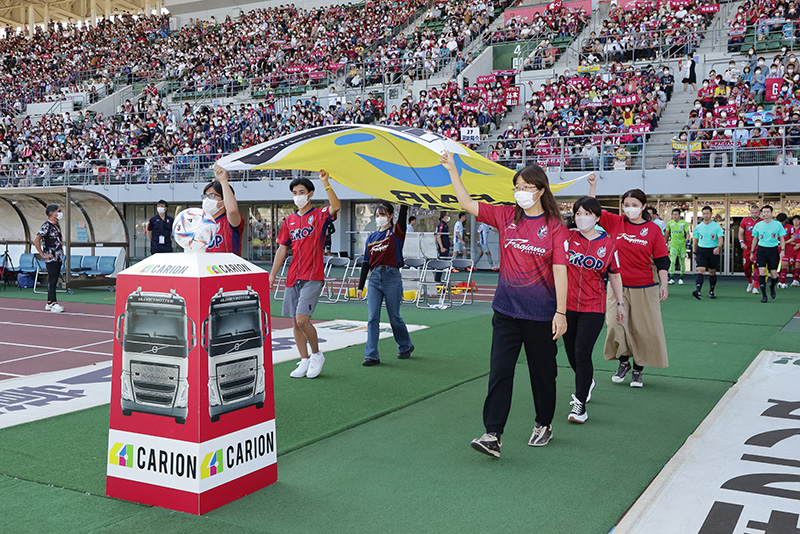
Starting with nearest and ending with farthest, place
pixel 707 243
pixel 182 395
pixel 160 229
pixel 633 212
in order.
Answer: pixel 182 395, pixel 633 212, pixel 707 243, pixel 160 229

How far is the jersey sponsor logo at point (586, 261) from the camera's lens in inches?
231

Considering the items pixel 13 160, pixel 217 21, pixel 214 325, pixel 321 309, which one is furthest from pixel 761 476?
pixel 217 21

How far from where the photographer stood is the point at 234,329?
4023 mm

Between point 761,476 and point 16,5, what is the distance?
64355 mm

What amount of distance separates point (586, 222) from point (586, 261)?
0.33 metres

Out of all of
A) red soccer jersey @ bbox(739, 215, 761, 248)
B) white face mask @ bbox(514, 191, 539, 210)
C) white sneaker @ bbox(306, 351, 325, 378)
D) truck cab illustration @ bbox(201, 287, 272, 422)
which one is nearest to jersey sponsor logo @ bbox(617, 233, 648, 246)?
white face mask @ bbox(514, 191, 539, 210)

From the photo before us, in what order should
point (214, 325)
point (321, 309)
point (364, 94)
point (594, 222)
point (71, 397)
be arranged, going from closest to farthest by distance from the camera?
point (214, 325) → point (594, 222) → point (71, 397) → point (321, 309) → point (364, 94)

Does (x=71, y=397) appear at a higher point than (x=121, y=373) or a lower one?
lower

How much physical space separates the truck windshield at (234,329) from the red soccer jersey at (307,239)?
111 inches

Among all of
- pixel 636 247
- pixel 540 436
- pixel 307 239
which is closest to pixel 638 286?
pixel 636 247

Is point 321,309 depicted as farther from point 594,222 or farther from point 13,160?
point 13,160

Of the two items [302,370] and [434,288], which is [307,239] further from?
[434,288]

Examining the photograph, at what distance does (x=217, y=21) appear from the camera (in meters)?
47.8

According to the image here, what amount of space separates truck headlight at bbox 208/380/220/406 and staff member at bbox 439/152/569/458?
1838 millimetres
